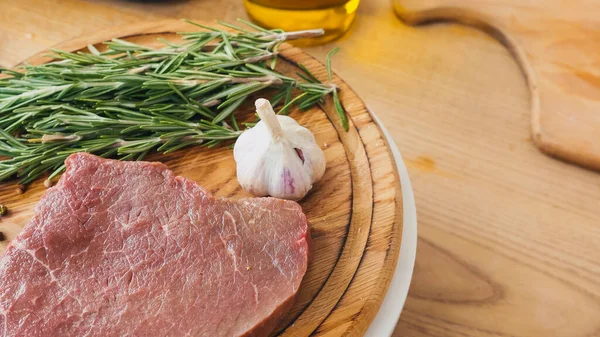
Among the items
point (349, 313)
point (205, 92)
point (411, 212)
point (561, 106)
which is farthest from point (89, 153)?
point (561, 106)

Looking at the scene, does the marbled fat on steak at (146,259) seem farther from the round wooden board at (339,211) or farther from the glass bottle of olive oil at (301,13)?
the glass bottle of olive oil at (301,13)

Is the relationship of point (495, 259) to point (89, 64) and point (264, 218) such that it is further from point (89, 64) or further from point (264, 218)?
point (89, 64)

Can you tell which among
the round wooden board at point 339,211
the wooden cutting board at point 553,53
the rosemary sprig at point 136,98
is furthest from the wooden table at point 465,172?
the rosemary sprig at point 136,98

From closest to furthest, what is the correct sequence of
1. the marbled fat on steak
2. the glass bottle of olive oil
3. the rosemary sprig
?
the marbled fat on steak < the rosemary sprig < the glass bottle of olive oil

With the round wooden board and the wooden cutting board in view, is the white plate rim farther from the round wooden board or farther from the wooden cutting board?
the wooden cutting board

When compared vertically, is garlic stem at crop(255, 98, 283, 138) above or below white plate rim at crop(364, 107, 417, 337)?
above

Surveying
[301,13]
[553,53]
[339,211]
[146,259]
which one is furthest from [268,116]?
[553,53]

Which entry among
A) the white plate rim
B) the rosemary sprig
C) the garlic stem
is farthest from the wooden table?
the garlic stem
